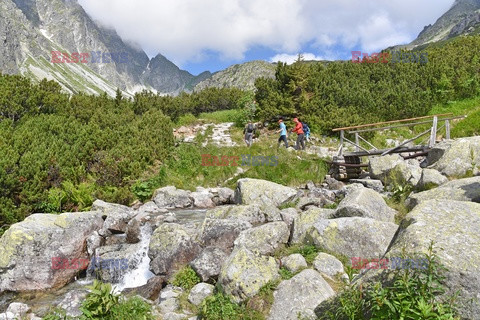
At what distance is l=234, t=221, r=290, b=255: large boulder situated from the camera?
858 cm

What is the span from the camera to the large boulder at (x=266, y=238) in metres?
8.58

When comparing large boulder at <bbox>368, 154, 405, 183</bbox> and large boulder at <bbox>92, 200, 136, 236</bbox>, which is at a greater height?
large boulder at <bbox>368, 154, 405, 183</bbox>

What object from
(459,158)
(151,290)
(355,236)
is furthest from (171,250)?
(459,158)

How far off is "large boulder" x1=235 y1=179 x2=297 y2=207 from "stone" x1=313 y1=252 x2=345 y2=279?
20.7 feet

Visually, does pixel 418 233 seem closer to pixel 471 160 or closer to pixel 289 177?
pixel 471 160

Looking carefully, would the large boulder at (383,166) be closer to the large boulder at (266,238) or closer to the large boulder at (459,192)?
the large boulder at (459,192)

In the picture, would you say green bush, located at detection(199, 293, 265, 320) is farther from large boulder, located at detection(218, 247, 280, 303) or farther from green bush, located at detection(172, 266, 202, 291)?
green bush, located at detection(172, 266, 202, 291)

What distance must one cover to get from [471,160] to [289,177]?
920cm

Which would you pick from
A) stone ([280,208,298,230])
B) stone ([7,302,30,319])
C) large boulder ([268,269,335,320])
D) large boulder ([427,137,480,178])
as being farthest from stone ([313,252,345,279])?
large boulder ([427,137,480,178])

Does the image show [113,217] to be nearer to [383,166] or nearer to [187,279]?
[187,279]

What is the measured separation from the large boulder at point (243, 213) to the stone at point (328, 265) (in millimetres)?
4949

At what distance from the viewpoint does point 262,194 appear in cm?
1391

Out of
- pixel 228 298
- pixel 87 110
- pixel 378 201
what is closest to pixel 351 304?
pixel 228 298

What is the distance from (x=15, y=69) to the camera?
17138 cm
